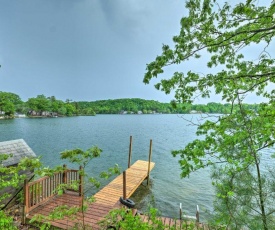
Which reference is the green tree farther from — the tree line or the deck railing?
the deck railing

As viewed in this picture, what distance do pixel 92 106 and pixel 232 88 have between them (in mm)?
132307

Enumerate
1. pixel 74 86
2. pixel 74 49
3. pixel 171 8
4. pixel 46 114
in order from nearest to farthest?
pixel 171 8, pixel 74 49, pixel 46 114, pixel 74 86

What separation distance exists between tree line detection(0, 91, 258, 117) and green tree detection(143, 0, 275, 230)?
0.74ft

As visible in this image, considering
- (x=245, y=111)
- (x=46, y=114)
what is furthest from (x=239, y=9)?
(x=46, y=114)

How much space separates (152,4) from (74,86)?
11703 centimetres

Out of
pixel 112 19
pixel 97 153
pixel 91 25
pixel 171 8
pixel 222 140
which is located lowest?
pixel 97 153

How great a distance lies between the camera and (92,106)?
428ft

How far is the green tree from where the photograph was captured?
9.24 feet

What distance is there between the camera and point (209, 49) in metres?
3.29

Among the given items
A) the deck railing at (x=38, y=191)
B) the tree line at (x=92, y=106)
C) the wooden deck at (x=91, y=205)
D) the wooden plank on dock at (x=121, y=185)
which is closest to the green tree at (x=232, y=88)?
the tree line at (x=92, y=106)

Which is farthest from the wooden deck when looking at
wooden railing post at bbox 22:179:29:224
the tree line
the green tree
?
the tree line

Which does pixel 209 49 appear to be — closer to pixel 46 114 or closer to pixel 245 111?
pixel 245 111

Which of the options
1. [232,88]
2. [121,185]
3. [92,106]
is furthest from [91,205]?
[92,106]

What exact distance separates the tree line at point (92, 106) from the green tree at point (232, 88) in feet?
0.74
